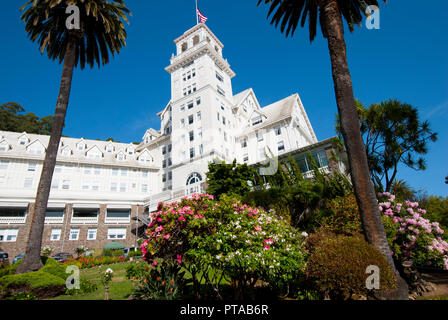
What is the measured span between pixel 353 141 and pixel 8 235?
140 ft

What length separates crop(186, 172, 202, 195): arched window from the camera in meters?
32.7

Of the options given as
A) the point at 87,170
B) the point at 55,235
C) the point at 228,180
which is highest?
the point at 87,170

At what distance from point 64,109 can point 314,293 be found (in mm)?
17532

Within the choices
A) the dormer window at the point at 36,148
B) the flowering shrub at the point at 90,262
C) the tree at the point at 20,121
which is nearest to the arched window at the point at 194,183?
the flowering shrub at the point at 90,262

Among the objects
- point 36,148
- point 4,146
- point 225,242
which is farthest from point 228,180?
point 4,146

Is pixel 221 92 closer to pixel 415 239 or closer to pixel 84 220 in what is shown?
pixel 84 220

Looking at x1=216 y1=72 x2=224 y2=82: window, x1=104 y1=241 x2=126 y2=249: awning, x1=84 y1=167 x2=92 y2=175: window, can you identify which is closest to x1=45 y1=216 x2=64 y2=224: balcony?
x1=104 y1=241 x2=126 y2=249: awning

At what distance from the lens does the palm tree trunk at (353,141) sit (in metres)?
8.09

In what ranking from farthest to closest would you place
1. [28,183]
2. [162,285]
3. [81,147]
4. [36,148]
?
[81,147] < [36,148] < [28,183] < [162,285]

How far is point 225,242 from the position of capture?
7266 mm

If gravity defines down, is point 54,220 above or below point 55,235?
above

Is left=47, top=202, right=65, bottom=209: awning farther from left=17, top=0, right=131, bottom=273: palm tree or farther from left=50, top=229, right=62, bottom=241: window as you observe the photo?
left=17, top=0, right=131, bottom=273: palm tree

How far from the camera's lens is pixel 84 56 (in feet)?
63.6

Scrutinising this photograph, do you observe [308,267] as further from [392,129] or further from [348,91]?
[392,129]
